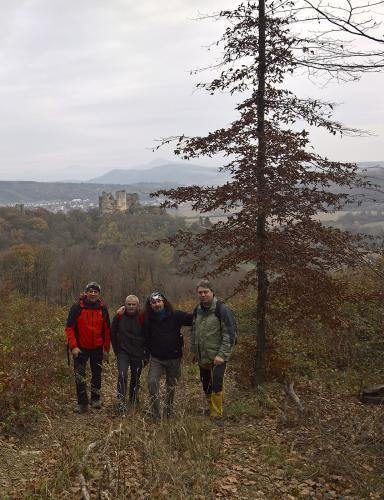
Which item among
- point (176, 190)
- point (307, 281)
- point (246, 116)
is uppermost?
point (246, 116)

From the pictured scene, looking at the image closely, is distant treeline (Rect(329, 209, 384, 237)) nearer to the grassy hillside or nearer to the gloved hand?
the grassy hillside

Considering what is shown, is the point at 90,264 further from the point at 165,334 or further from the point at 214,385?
the point at 214,385

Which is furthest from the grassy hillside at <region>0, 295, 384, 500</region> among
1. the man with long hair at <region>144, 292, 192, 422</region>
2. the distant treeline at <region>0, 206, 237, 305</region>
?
the distant treeline at <region>0, 206, 237, 305</region>

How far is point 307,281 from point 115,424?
3.61m

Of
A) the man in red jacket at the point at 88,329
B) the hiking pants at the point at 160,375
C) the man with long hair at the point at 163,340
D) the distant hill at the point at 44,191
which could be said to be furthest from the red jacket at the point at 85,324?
the distant hill at the point at 44,191

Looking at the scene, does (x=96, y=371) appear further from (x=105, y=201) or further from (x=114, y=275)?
(x=105, y=201)

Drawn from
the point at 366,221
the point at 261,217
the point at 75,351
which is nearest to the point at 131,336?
the point at 75,351

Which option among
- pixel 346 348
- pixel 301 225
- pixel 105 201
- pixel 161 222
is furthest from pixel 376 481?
pixel 105 201

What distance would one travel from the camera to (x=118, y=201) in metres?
88.7

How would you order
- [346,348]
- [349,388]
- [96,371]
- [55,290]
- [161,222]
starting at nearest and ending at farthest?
[96,371], [349,388], [346,348], [55,290], [161,222]

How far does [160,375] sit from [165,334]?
58 cm

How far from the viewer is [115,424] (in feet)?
19.8

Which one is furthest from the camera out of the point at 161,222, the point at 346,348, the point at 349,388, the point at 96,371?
the point at 161,222

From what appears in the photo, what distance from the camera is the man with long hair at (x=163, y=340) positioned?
6168mm
